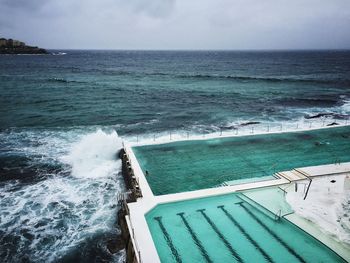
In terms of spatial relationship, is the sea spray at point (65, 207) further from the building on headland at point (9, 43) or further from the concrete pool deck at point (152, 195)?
the building on headland at point (9, 43)

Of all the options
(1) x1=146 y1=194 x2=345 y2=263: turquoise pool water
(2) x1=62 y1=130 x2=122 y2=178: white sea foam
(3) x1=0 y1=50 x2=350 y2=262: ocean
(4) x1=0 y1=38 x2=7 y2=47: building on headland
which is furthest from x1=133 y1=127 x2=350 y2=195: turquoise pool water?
(4) x1=0 y1=38 x2=7 y2=47: building on headland

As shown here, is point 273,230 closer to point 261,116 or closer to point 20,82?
point 261,116

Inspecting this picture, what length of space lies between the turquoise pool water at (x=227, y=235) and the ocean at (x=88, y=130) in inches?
108

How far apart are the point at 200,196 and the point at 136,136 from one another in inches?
519

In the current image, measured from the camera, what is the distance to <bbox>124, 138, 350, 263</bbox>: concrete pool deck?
30.0 feet

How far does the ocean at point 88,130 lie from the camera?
12330 mm

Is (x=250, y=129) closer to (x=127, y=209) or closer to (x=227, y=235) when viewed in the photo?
(x=227, y=235)

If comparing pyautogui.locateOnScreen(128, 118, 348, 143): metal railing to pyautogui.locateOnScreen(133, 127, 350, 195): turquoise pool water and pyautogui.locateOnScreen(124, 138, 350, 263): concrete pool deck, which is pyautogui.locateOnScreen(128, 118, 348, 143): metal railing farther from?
pyautogui.locateOnScreen(124, 138, 350, 263): concrete pool deck

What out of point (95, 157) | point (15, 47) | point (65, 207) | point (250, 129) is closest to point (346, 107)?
point (250, 129)

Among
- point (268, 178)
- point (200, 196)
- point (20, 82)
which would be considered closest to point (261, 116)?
point (268, 178)

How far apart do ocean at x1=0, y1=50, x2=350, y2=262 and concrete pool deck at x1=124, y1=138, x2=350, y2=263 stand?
1958mm

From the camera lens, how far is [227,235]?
32.5 feet

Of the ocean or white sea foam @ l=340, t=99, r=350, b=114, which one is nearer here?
the ocean

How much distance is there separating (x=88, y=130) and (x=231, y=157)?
15.0 m
